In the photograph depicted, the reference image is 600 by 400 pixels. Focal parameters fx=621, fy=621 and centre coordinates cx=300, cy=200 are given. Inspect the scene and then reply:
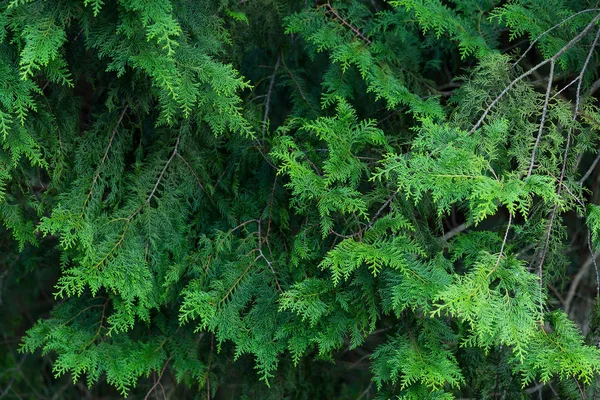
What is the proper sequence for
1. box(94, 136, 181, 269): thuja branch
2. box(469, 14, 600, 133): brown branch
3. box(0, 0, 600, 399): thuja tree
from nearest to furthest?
box(0, 0, 600, 399): thuja tree < box(469, 14, 600, 133): brown branch < box(94, 136, 181, 269): thuja branch

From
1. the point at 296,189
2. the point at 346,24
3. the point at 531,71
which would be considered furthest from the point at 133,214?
the point at 531,71

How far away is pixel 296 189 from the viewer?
2.68 m

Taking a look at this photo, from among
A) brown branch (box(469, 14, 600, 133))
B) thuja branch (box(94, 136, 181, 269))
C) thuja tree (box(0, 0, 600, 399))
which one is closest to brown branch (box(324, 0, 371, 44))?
thuja tree (box(0, 0, 600, 399))

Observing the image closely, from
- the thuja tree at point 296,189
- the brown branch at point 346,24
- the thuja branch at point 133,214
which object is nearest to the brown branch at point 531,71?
the thuja tree at point 296,189

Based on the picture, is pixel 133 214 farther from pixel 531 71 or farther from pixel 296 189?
pixel 531 71

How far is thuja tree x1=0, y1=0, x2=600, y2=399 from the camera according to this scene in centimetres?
250

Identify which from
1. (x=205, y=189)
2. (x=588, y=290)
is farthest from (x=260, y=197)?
(x=588, y=290)

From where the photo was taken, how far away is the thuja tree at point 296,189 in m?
2.50

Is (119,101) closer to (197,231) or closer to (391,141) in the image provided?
(197,231)

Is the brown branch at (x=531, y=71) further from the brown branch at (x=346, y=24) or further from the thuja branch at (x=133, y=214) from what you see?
the thuja branch at (x=133, y=214)

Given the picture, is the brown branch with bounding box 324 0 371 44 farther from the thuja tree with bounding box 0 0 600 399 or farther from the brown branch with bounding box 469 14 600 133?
the brown branch with bounding box 469 14 600 133

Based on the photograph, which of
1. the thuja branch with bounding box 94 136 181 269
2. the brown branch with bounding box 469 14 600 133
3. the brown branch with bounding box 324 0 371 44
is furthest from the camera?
the brown branch with bounding box 324 0 371 44

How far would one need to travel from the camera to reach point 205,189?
10.8 ft

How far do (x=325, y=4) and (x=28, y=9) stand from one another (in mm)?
1469
